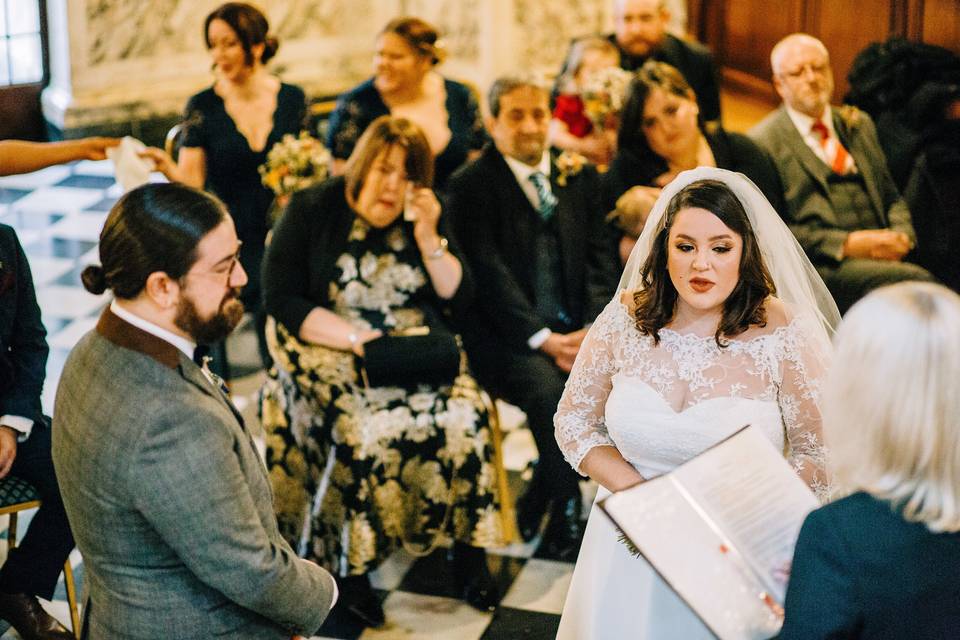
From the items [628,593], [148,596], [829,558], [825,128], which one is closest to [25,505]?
[148,596]

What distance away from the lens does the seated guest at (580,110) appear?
552cm

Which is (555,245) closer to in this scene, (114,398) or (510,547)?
(510,547)

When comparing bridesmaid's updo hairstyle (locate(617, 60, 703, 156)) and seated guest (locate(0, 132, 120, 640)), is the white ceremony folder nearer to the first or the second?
seated guest (locate(0, 132, 120, 640))

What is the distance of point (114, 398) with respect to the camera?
2.24 m

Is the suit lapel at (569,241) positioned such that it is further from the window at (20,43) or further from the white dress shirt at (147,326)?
the window at (20,43)

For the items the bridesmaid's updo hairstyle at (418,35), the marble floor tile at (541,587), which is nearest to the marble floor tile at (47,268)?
the bridesmaid's updo hairstyle at (418,35)

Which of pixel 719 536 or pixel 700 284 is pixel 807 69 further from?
pixel 719 536

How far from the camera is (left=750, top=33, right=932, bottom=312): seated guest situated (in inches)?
189

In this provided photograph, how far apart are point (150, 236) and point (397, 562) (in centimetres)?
215

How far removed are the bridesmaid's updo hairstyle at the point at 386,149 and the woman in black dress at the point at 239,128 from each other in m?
1.30

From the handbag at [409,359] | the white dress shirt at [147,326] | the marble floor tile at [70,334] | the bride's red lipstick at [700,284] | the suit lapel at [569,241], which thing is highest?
the white dress shirt at [147,326]

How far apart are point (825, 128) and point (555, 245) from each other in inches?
53.7

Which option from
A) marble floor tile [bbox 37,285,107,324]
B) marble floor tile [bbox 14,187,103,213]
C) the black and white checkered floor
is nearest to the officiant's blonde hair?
the black and white checkered floor

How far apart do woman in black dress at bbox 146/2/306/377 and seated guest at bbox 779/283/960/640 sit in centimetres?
359
